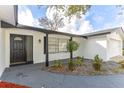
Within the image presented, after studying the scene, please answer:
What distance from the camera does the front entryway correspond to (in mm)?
10512

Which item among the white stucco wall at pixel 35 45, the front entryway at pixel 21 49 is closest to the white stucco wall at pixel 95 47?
the white stucco wall at pixel 35 45

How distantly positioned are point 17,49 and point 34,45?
4.44 ft

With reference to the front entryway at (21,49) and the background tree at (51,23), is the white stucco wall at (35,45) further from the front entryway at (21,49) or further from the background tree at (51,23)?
the background tree at (51,23)

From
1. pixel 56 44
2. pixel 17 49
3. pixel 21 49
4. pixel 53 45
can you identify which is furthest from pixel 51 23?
pixel 17 49

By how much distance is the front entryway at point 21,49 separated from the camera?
10.5 meters

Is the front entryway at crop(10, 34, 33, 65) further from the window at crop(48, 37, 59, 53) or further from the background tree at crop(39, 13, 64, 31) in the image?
the background tree at crop(39, 13, 64, 31)

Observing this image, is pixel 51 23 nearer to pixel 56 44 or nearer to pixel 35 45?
pixel 56 44

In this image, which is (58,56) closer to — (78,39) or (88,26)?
(78,39)

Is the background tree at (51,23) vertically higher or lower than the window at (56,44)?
higher

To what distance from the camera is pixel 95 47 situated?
15.1 metres

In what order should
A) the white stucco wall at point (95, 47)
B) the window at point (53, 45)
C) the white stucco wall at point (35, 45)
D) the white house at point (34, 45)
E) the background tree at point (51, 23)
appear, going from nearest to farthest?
the white house at point (34, 45), the white stucco wall at point (35, 45), the window at point (53, 45), the white stucco wall at point (95, 47), the background tree at point (51, 23)

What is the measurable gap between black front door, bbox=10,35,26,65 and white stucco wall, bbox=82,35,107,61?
7.19m

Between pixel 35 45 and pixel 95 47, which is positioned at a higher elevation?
pixel 35 45

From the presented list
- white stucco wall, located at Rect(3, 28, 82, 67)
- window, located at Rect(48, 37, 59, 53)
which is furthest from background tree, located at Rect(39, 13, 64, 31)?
white stucco wall, located at Rect(3, 28, 82, 67)
